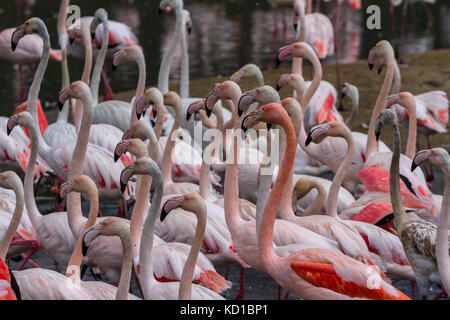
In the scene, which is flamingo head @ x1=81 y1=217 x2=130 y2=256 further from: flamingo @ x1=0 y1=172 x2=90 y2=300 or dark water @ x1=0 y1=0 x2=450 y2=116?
dark water @ x1=0 y1=0 x2=450 y2=116

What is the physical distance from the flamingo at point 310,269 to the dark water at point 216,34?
5677mm

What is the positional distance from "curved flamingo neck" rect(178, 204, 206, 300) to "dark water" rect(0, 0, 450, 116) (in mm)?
5796

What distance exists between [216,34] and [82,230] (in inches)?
394

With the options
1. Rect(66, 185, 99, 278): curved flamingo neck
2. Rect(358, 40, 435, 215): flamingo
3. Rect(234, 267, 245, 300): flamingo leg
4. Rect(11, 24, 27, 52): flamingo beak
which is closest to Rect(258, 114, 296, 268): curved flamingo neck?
Rect(234, 267, 245, 300): flamingo leg

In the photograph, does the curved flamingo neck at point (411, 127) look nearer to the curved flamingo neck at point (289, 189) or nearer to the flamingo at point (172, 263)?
the curved flamingo neck at point (289, 189)

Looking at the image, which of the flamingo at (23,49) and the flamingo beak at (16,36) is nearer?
the flamingo beak at (16,36)

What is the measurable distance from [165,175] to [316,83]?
1623mm

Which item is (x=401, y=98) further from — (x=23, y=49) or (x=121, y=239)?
(x=23, y=49)

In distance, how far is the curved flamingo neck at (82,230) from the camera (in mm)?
4516

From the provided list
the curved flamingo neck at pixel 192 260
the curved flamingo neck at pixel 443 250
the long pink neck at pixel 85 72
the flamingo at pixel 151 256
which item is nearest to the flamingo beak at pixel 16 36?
the long pink neck at pixel 85 72

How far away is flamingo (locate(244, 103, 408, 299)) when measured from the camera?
427cm

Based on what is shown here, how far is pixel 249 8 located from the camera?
17.9 metres

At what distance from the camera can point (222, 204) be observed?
580 centimetres
